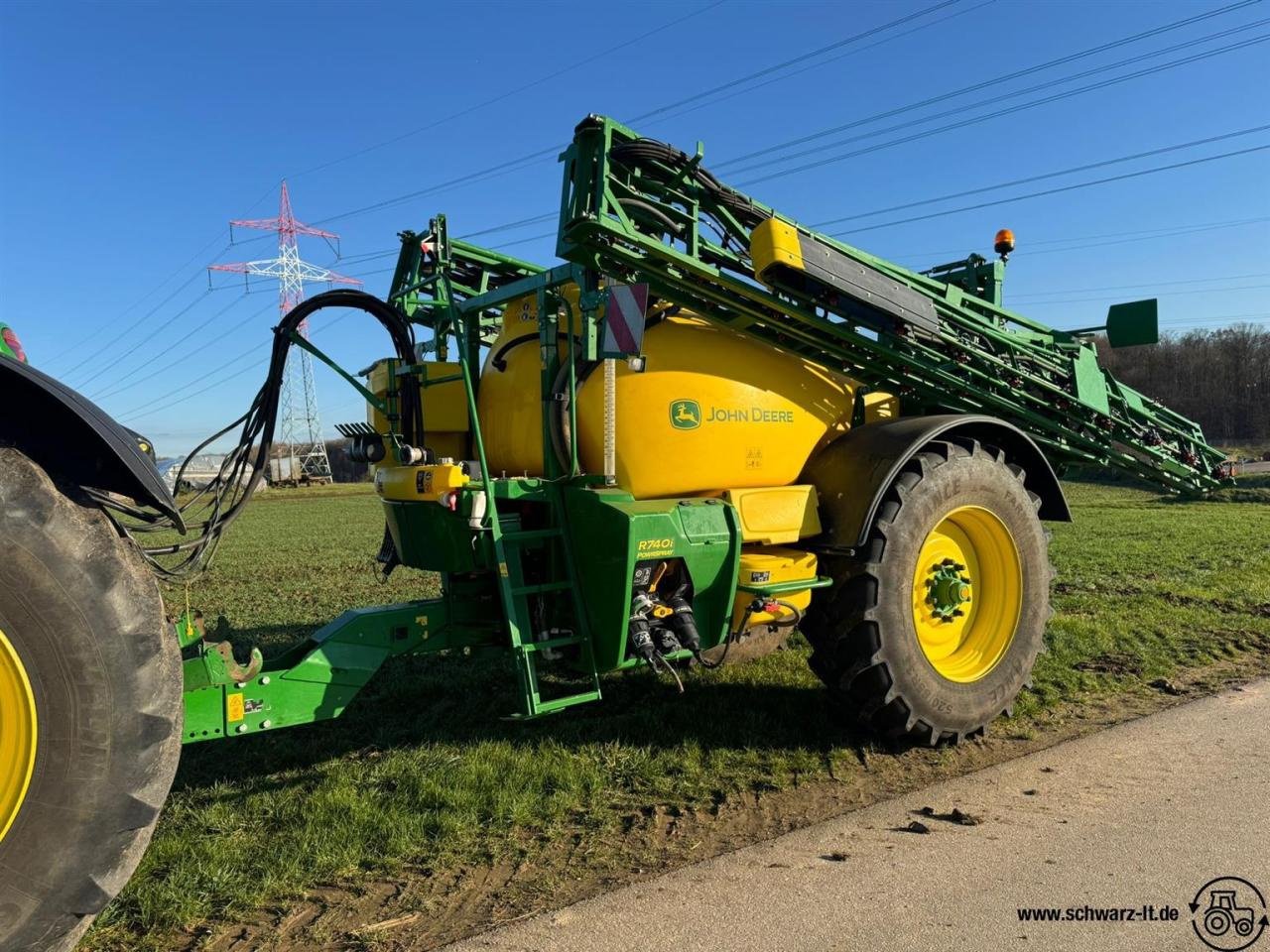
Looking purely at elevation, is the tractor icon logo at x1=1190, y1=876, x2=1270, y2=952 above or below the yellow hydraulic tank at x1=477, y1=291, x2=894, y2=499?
below

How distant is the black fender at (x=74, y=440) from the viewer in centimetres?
243

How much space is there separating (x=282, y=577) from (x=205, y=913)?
9720 millimetres

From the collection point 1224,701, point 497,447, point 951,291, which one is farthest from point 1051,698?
point 497,447

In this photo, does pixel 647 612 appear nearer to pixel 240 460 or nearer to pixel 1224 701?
pixel 240 460

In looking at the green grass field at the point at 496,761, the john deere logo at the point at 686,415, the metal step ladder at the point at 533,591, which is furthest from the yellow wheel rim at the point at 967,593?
the metal step ladder at the point at 533,591

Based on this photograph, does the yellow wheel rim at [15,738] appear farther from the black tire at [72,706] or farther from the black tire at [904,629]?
the black tire at [904,629]

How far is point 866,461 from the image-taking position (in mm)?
4441

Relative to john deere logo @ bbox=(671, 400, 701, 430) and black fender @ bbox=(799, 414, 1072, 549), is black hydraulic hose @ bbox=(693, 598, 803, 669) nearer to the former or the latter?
black fender @ bbox=(799, 414, 1072, 549)

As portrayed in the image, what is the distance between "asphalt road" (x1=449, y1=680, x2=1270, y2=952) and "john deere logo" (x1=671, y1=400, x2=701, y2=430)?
1.91 metres

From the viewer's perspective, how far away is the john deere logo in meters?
4.16

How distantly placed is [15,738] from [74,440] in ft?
2.91

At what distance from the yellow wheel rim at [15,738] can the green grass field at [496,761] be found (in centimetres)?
74

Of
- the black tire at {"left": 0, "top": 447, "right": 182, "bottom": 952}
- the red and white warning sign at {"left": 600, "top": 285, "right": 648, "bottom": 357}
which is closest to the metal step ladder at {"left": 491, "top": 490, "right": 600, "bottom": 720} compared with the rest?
the red and white warning sign at {"left": 600, "top": 285, "right": 648, "bottom": 357}

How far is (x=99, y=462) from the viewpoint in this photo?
103 inches
